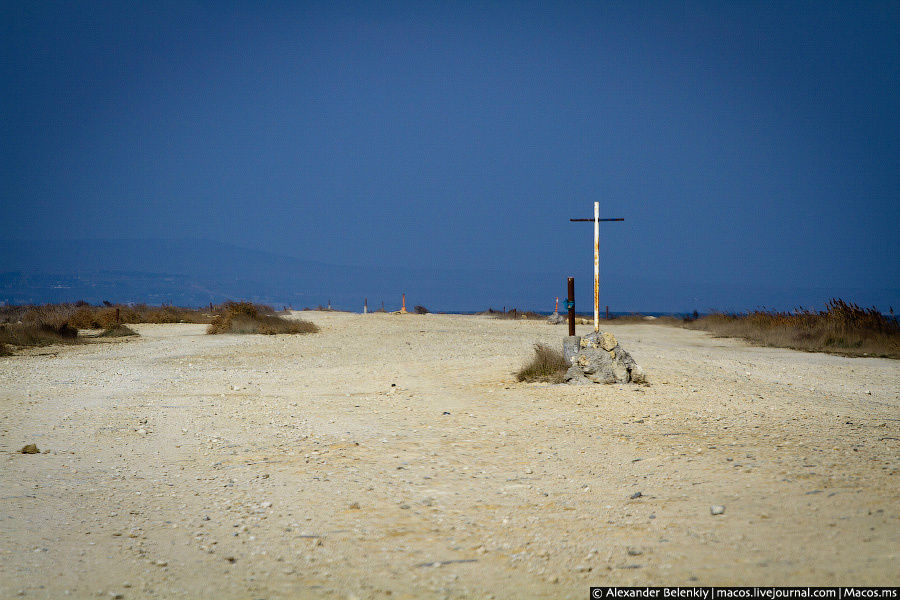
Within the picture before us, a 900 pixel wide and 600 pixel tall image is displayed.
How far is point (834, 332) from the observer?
2119 centimetres

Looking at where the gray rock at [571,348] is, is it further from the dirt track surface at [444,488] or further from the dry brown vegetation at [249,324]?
the dry brown vegetation at [249,324]

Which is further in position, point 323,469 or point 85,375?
point 85,375

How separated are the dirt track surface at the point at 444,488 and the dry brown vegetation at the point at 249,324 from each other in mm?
13945

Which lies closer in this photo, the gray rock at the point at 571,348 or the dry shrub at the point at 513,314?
the gray rock at the point at 571,348

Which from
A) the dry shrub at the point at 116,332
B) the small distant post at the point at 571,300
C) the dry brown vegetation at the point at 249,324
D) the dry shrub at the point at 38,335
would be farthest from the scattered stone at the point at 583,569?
the dry shrub at the point at 116,332

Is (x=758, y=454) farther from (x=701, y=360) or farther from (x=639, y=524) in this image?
(x=701, y=360)

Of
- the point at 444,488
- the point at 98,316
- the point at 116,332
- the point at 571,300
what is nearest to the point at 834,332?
the point at 571,300

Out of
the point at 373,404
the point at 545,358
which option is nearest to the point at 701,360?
the point at 545,358

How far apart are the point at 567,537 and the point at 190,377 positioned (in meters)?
11.3

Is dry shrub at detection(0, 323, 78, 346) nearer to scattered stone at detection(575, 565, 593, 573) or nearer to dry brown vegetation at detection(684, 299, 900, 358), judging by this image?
scattered stone at detection(575, 565, 593, 573)

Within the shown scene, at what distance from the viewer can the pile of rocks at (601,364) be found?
11.6 meters

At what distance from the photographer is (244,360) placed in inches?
678

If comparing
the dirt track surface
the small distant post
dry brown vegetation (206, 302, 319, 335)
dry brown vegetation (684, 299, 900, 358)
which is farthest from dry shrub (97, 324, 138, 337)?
dry brown vegetation (684, 299, 900, 358)

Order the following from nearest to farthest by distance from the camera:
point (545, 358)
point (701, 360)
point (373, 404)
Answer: point (373, 404), point (545, 358), point (701, 360)
